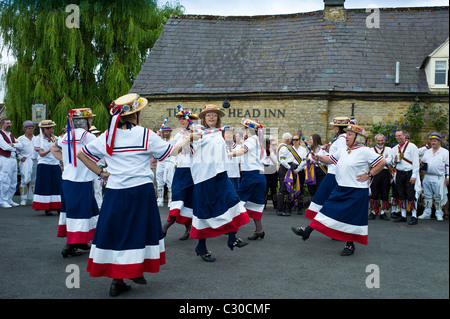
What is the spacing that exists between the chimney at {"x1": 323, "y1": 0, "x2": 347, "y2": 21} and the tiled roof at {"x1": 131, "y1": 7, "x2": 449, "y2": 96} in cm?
23

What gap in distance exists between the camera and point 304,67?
54.6 feet

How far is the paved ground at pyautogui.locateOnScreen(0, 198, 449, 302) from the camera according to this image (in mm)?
4438

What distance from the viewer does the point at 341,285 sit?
4.76 meters

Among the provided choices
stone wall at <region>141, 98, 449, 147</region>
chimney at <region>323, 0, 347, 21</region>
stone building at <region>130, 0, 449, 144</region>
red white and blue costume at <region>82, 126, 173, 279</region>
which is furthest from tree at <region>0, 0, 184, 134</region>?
red white and blue costume at <region>82, 126, 173, 279</region>

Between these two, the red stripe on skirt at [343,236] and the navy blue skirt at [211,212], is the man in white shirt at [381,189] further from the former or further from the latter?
the navy blue skirt at [211,212]

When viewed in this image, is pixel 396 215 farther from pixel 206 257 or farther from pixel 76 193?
pixel 76 193

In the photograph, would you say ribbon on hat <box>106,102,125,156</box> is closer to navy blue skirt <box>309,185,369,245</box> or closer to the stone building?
navy blue skirt <box>309,185,369,245</box>

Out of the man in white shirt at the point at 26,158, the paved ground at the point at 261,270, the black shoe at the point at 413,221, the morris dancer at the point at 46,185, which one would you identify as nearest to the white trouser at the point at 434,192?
the black shoe at the point at 413,221

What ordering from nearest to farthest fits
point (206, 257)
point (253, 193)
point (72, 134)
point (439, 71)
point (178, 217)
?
point (206, 257)
point (72, 134)
point (178, 217)
point (253, 193)
point (439, 71)

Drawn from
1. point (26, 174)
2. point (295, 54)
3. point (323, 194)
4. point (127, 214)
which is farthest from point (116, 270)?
point (295, 54)

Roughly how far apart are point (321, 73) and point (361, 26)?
3.32 m

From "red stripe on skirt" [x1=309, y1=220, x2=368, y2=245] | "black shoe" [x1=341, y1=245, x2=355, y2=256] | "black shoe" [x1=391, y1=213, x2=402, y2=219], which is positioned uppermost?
"red stripe on skirt" [x1=309, y1=220, x2=368, y2=245]

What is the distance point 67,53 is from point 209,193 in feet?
54.5
